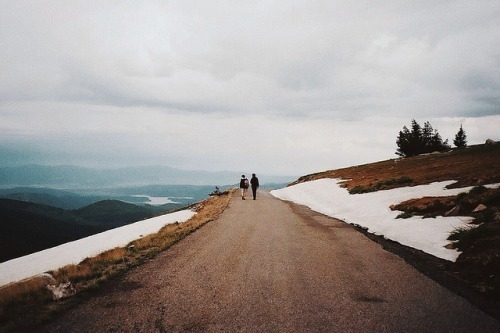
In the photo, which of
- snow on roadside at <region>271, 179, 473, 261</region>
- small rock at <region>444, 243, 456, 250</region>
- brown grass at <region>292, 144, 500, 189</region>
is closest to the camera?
small rock at <region>444, 243, 456, 250</region>

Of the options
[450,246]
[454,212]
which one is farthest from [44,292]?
[454,212]

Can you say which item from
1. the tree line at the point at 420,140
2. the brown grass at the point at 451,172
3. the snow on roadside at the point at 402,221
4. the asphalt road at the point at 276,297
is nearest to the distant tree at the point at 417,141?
the tree line at the point at 420,140

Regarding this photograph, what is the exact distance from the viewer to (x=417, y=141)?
8231 centimetres

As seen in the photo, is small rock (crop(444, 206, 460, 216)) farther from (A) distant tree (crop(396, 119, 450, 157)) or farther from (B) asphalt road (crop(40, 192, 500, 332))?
(A) distant tree (crop(396, 119, 450, 157))

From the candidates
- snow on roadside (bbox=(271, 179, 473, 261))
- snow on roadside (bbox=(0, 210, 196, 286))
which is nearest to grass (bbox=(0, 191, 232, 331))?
snow on roadside (bbox=(271, 179, 473, 261))

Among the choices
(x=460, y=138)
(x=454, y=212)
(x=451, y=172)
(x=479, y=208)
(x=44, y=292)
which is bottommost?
(x=44, y=292)

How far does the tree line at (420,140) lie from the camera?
8250cm

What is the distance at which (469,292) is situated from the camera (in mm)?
6527

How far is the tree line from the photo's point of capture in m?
82.5

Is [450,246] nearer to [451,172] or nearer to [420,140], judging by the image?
[451,172]

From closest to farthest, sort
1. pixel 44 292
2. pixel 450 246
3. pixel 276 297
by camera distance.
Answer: pixel 276 297
pixel 44 292
pixel 450 246

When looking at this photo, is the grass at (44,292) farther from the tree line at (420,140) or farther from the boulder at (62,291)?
the tree line at (420,140)

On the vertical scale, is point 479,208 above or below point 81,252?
above

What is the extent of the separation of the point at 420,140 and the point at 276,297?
90.8 metres
